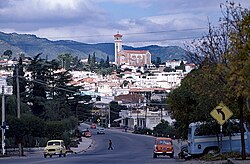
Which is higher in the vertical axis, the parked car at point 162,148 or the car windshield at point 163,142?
the car windshield at point 163,142

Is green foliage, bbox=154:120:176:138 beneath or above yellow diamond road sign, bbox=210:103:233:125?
beneath

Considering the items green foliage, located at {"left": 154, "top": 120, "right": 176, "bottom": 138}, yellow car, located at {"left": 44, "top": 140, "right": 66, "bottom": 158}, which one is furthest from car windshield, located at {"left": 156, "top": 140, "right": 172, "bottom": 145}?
A: green foliage, located at {"left": 154, "top": 120, "right": 176, "bottom": 138}

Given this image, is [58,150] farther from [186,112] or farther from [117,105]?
[117,105]

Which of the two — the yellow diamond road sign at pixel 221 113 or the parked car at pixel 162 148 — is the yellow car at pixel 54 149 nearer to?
the parked car at pixel 162 148

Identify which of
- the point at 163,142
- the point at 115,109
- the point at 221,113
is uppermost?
the point at 115,109

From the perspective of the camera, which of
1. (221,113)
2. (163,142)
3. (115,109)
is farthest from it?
(115,109)

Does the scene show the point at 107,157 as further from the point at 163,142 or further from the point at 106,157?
the point at 163,142

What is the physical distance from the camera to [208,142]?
1574 inches

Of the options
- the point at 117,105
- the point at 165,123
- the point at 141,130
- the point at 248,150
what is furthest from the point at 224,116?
the point at 117,105

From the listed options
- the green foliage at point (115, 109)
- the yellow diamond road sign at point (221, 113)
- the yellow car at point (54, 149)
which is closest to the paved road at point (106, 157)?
the yellow car at point (54, 149)

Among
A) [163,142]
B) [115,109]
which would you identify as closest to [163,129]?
[115,109]

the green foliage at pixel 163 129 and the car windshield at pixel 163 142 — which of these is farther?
the green foliage at pixel 163 129

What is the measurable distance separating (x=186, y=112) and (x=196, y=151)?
5.82m

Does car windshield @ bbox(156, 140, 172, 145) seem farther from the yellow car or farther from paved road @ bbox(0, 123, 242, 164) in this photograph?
the yellow car
